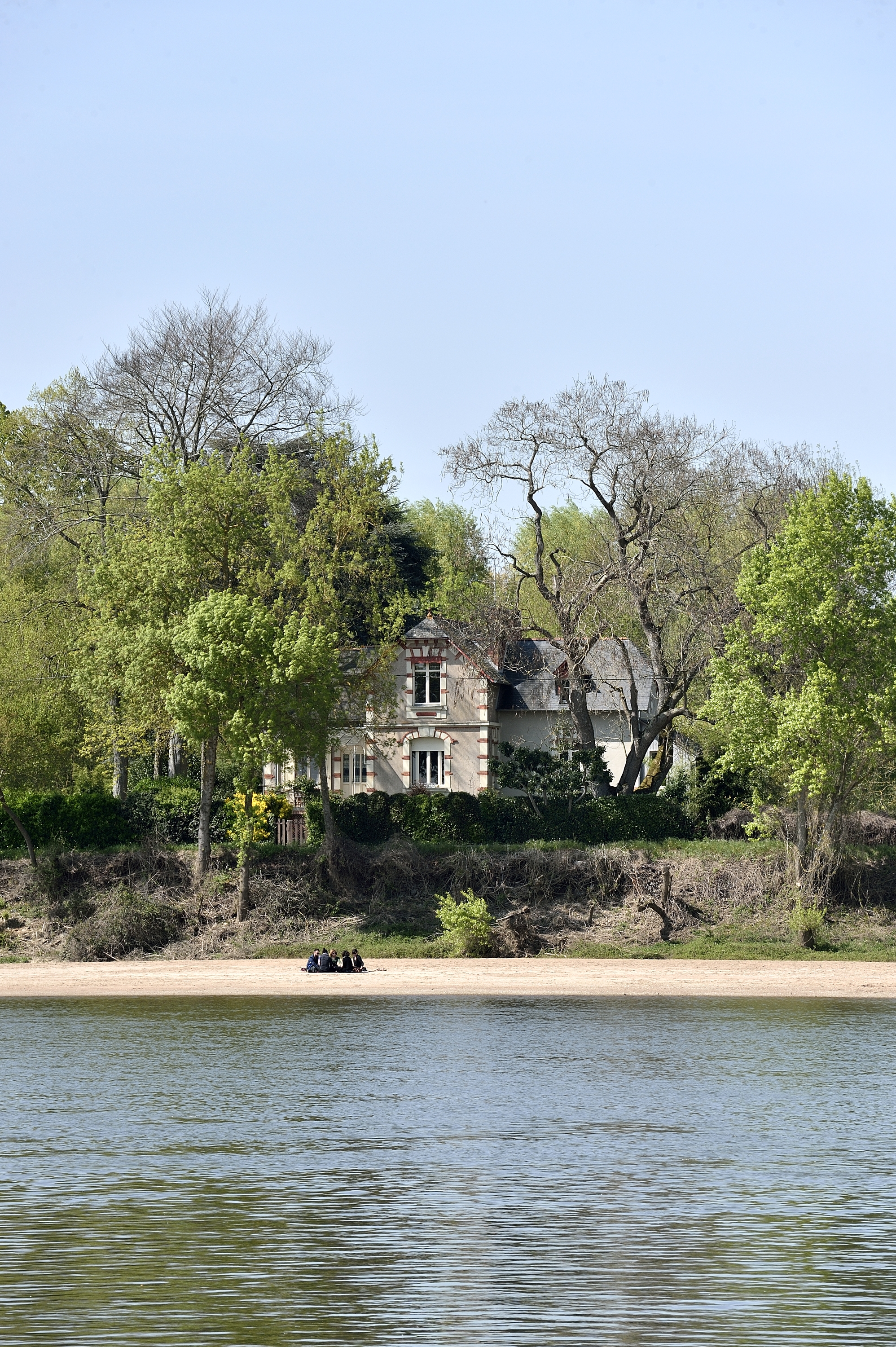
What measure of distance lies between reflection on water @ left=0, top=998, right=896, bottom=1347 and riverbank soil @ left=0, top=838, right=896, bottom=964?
1240 centimetres

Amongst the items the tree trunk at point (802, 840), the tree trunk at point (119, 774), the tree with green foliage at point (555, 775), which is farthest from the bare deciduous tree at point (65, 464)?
the tree trunk at point (802, 840)

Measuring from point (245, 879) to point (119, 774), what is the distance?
11.4 m

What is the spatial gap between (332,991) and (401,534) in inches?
1278

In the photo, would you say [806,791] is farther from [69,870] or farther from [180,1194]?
[180,1194]

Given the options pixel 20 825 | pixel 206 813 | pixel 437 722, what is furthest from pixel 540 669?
pixel 20 825

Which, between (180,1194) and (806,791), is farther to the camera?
(806,791)

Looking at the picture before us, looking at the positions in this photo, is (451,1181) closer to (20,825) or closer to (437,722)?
(20,825)

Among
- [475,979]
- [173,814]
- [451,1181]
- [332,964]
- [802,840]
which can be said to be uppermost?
[173,814]

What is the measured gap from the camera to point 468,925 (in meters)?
46.6

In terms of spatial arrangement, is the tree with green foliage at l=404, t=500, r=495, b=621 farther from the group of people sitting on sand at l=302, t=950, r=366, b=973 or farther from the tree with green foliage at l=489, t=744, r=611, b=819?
the group of people sitting on sand at l=302, t=950, r=366, b=973

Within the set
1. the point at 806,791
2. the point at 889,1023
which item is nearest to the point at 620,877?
the point at 806,791

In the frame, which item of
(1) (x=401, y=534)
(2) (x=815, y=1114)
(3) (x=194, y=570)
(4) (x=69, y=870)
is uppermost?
(1) (x=401, y=534)

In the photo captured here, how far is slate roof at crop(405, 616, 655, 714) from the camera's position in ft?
199

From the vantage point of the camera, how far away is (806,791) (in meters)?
46.6
